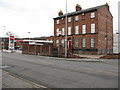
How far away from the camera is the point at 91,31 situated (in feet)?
109

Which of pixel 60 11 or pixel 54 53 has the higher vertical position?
pixel 60 11

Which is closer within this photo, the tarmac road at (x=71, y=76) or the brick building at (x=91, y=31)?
the tarmac road at (x=71, y=76)

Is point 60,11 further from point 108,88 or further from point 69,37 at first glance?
point 108,88

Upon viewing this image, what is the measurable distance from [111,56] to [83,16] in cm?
1695

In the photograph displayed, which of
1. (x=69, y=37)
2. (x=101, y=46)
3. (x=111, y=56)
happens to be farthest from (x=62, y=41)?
(x=111, y=56)

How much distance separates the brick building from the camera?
32.2 meters

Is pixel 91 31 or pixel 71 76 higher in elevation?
pixel 91 31

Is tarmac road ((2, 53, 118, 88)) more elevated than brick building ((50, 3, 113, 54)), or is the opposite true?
brick building ((50, 3, 113, 54))

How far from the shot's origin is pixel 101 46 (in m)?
32.7

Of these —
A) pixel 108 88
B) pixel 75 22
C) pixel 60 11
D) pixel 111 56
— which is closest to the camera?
pixel 108 88

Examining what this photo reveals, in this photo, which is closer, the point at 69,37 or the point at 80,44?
the point at 80,44

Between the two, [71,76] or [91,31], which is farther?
[91,31]

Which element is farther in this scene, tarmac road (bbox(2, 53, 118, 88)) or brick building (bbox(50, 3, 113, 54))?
brick building (bbox(50, 3, 113, 54))

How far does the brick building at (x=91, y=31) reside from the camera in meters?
32.2
